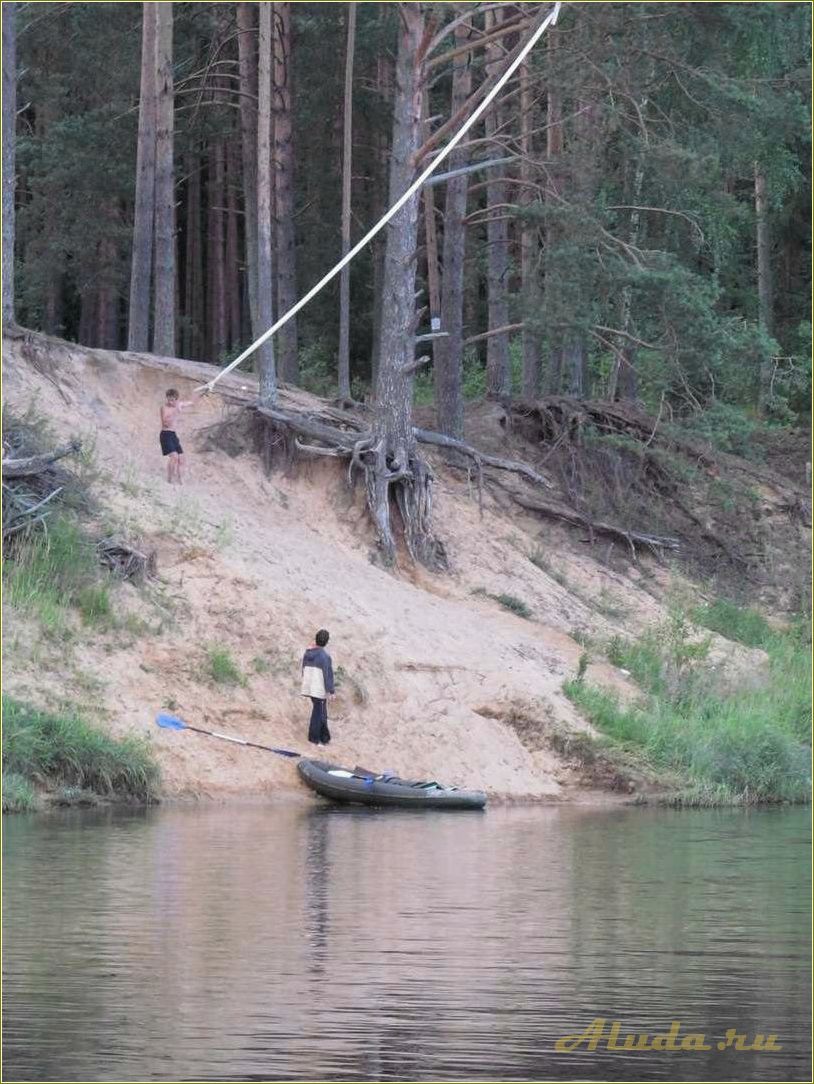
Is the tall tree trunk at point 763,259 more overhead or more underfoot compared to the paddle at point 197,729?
more overhead

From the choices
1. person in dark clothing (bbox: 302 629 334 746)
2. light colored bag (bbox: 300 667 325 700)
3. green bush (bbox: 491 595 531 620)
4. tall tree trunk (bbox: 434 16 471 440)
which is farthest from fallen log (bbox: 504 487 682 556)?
light colored bag (bbox: 300 667 325 700)

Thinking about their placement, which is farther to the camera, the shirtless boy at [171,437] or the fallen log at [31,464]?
the shirtless boy at [171,437]

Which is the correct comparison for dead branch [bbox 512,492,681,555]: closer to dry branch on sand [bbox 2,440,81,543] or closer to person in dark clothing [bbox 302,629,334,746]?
dry branch on sand [bbox 2,440,81,543]

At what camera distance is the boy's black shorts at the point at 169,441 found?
2923cm

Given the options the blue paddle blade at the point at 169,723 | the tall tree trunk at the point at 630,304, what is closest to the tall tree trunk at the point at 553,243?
the tall tree trunk at the point at 630,304

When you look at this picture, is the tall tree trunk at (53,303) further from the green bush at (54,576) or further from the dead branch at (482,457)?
the green bush at (54,576)

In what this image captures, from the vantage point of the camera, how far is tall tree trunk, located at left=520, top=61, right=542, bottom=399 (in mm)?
32188

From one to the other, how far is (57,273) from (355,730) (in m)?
24.3

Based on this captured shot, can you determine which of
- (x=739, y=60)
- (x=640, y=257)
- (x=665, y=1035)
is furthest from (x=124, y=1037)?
(x=739, y=60)

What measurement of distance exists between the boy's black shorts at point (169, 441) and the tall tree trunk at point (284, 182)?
909 centimetres

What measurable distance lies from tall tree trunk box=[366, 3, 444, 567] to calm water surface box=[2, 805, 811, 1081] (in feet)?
29.7

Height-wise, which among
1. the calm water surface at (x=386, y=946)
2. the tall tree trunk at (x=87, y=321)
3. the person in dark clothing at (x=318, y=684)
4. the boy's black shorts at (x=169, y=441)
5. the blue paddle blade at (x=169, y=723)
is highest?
the tall tree trunk at (x=87, y=321)

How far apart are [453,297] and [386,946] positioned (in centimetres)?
2182

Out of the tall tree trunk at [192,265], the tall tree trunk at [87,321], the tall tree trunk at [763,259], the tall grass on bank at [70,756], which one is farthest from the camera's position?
the tall tree trunk at [192,265]
